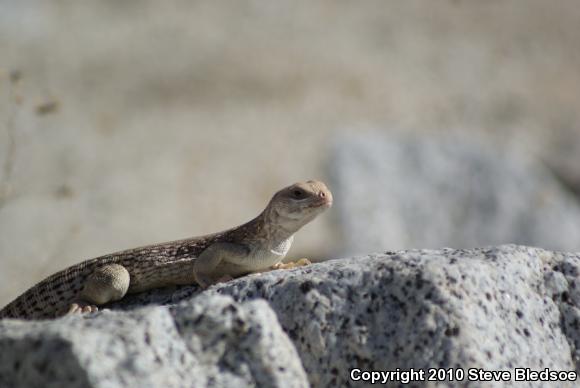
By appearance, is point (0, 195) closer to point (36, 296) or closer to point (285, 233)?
point (36, 296)

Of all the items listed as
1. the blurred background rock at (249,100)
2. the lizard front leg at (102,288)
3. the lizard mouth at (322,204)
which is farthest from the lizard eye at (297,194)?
the blurred background rock at (249,100)

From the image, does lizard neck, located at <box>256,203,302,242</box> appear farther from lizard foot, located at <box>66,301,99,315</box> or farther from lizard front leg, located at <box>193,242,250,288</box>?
lizard foot, located at <box>66,301,99,315</box>

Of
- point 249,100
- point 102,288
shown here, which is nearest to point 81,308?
point 102,288

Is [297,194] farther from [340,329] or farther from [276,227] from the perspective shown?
[340,329]

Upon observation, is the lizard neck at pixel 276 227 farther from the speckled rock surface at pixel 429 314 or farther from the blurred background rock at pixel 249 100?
the blurred background rock at pixel 249 100

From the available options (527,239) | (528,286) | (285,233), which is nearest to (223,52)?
(527,239)

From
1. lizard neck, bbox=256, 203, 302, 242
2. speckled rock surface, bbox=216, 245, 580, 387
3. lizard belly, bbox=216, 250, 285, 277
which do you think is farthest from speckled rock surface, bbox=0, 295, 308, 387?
lizard neck, bbox=256, 203, 302, 242

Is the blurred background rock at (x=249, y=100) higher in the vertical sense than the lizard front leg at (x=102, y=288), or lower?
lower

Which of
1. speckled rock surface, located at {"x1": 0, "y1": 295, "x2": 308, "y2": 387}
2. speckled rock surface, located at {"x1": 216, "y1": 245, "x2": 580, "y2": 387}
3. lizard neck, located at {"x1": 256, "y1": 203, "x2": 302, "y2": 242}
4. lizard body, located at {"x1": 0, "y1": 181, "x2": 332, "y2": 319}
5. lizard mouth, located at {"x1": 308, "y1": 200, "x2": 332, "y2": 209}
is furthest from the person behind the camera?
lizard neck, located at {"x1": 256, "y1": 203, "x2": 302, "y2": 242}
